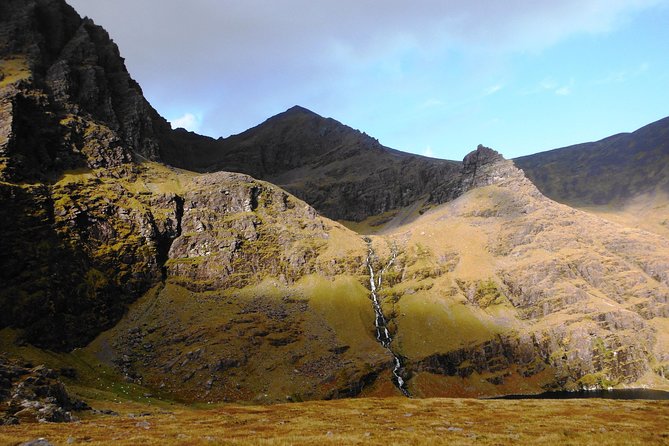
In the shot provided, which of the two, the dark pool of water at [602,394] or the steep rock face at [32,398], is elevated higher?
the steep rock face at [32,398]

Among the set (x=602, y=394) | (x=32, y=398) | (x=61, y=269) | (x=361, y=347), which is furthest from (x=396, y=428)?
(x=61, y=269)

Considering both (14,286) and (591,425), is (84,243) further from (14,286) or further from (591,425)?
(591,425)

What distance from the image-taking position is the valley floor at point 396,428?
40.2 m

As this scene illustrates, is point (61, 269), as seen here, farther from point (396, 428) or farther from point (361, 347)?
point (396, 428)

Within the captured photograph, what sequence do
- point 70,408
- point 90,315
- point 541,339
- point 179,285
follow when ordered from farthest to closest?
point 179,285, point 541,339, point 90,315, point 70,408

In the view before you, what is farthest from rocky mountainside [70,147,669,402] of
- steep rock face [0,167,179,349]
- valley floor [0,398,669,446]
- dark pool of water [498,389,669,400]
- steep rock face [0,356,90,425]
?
valley floor [0,398,669,446]

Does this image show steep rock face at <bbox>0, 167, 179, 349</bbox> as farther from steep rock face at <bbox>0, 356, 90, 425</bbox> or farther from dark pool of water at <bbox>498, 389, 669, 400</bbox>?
dark pool of water at <bbox>498, 389, 669, 400</bbox>

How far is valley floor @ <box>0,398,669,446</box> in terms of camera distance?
132ft

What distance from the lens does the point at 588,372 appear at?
170 meters

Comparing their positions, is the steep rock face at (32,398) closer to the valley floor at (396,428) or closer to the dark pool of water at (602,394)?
the valley floor at (396,428)

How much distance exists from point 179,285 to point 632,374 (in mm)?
179964

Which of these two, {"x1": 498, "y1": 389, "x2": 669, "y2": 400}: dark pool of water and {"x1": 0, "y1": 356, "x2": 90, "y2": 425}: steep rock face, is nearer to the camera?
{"x1": 0, "y1": 356, "x2": 90, "y2": 425}: steep rock face

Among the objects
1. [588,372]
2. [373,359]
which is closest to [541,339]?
[588,372]

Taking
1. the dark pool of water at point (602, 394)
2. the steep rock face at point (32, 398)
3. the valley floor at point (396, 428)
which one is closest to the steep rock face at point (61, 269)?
the steep rock face at point (32, 398)
